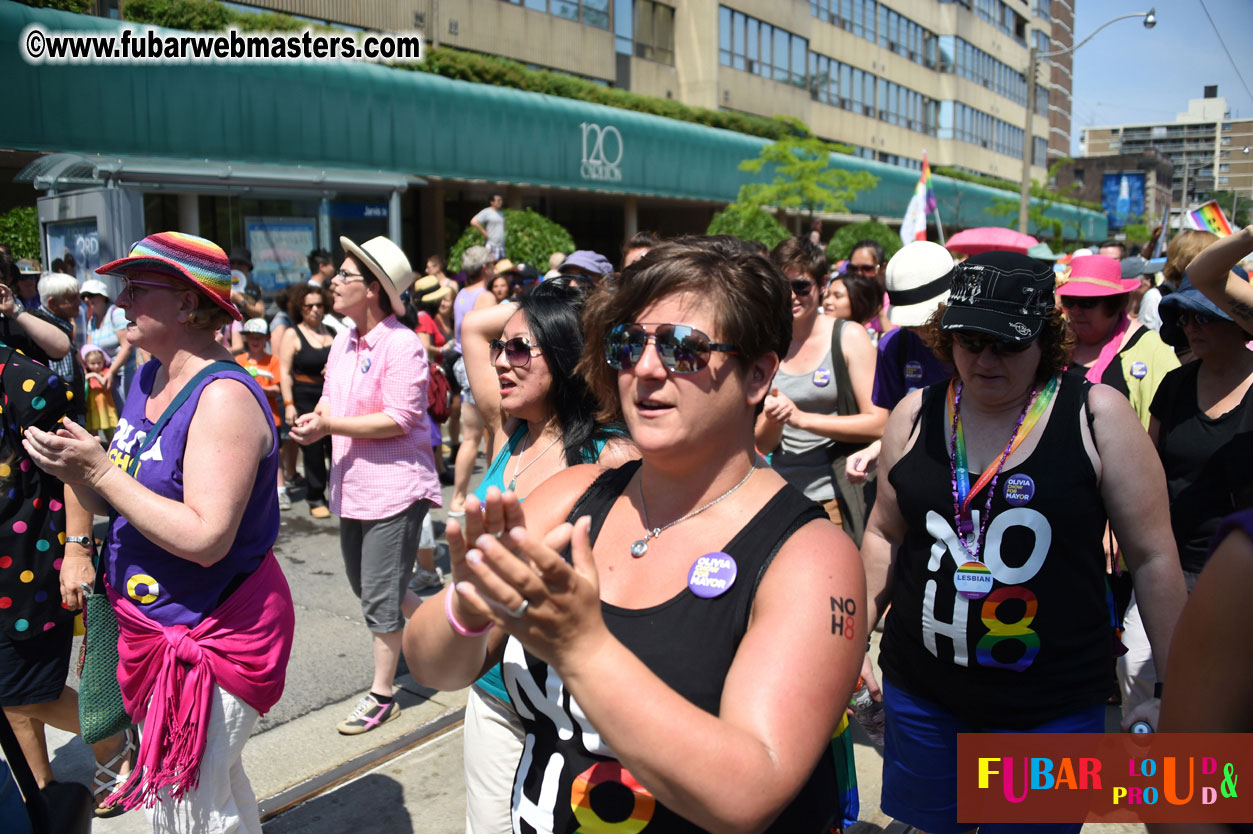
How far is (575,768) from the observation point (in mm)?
1733

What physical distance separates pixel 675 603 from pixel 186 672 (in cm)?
179

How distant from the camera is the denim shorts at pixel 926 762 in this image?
266 centimetres

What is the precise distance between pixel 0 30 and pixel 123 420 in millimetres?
14005

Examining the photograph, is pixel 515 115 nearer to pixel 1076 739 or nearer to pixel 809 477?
pixel 809 477

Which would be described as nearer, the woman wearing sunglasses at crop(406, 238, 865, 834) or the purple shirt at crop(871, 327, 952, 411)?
the woman wearing sunglasses at crop(406, 238, 865, 834)

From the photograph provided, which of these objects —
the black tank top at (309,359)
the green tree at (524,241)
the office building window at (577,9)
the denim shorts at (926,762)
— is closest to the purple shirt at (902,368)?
the denim shorts at (926,762)

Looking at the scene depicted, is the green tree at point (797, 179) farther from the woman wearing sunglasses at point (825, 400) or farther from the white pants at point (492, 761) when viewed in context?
the white pants at point (492, 761)

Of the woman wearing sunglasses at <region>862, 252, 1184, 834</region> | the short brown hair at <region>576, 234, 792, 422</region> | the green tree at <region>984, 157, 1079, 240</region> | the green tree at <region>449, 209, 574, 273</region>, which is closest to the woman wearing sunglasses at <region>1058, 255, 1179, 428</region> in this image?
the woman wearing sunglasses at <region>862, 252, 1184, 834</region>

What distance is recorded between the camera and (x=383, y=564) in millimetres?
4426

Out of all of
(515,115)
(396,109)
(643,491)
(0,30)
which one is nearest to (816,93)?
(515,115)

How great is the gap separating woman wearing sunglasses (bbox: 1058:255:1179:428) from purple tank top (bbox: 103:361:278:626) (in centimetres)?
358

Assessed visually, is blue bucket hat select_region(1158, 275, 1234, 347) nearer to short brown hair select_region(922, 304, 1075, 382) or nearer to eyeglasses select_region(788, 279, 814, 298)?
short brown hair select_region(922, 304, 1075, 382)

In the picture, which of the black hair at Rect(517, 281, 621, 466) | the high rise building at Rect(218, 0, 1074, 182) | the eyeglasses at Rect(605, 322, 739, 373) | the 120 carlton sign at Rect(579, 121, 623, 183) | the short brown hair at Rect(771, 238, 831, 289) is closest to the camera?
the eyeglasses at Rect(605, 322, 739, 373)

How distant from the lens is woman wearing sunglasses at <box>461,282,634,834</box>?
2666 millimetres
